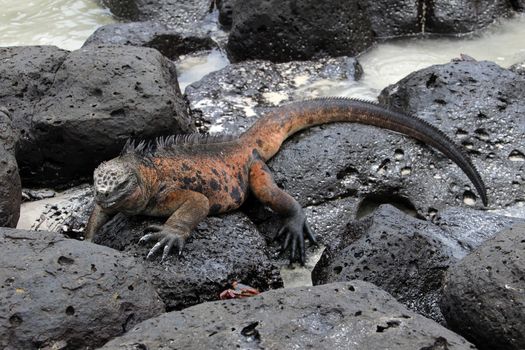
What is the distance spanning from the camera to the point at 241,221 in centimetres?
445

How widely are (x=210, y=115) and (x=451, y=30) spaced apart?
3032mm

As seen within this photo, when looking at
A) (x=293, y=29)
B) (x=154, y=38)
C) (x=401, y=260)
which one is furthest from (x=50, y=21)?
(x=401, y=260)

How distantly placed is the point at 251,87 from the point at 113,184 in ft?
7.91

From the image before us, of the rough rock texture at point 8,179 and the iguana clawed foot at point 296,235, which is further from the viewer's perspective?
the iguana clawed foot at point 296,235

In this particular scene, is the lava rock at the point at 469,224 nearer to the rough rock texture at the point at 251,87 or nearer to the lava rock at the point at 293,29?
the rough rock texture at the point at 251,87

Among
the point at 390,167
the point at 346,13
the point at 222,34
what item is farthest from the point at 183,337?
the point at 222,34

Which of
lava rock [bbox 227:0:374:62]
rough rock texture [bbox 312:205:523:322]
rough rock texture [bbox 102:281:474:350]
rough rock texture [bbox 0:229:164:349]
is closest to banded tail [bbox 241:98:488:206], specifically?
rough rock texture [bbox 312:205:523:322]

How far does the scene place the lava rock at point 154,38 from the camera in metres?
6.93

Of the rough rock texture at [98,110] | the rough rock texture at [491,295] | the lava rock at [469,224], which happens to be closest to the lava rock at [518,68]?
the lava rock at [469,224]

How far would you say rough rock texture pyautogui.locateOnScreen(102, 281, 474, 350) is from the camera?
2715 mm

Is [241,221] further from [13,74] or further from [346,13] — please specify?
[346,13]

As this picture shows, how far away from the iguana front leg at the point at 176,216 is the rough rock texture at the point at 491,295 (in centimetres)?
144

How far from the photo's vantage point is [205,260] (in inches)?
157

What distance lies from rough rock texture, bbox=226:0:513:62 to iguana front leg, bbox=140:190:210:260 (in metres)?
2.64
